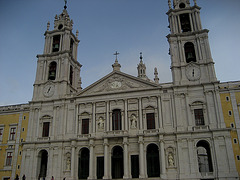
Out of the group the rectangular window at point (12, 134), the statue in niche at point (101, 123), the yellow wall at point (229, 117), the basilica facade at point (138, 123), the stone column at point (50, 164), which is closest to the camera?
the yellow wall at point (229, 117)

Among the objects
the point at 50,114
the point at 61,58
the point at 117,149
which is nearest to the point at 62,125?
the point at 50,114

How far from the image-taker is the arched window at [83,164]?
30.0 meters

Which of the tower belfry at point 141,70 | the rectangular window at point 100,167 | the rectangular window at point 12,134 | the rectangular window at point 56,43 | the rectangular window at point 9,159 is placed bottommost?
the rectangular window at point 100,167

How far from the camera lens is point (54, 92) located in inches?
1383

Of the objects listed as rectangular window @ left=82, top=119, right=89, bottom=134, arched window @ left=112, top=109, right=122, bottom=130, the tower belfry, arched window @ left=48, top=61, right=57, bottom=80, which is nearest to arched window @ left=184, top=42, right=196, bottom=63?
arched window @ left=112, top=109, right=122, bottom=130

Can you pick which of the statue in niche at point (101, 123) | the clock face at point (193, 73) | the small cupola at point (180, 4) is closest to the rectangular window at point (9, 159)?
the statue in niche at point (101, 123)

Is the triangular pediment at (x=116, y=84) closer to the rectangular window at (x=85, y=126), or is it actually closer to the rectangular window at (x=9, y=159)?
the rectangular window at (x=85, y=126)

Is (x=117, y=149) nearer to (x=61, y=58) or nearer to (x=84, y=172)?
(x=84, y=172)

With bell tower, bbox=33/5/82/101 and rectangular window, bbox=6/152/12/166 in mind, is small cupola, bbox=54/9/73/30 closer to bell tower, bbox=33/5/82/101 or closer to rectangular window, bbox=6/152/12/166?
bell tower, bbox=33/5/82/101

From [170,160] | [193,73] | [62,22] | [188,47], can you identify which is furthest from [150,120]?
[62,22]

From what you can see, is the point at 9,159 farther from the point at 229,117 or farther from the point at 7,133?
the point at 229,117

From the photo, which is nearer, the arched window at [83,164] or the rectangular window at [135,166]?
the rectangular window at [135,166]

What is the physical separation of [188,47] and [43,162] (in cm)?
2513

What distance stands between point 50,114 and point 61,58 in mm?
8655
